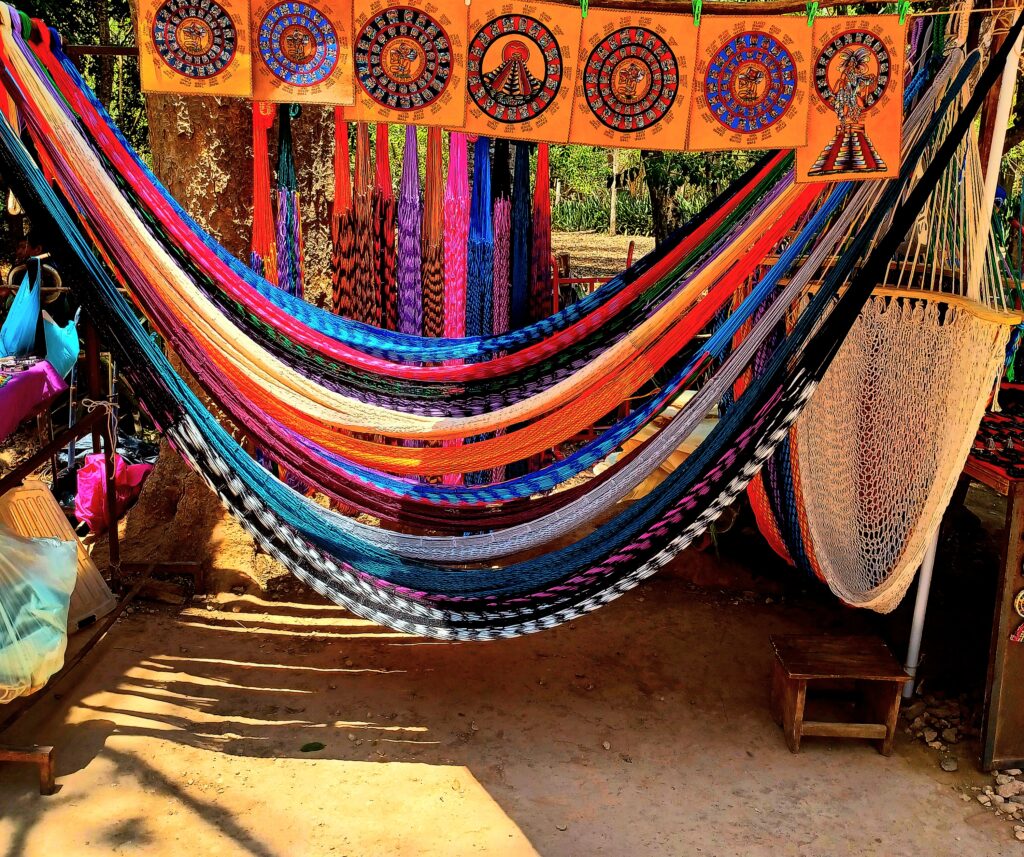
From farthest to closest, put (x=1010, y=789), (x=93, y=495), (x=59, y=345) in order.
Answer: (x=93, y=495), (x=59, y=345), (x=1010, y=789)

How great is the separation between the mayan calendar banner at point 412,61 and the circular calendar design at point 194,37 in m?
0.28

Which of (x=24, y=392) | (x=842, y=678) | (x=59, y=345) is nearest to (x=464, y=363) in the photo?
(x=24, y=392)

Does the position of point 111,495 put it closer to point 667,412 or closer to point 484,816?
point 484,816

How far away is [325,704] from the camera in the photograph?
246 cm

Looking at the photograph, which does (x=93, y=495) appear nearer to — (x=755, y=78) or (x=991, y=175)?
(x=755, y=78)

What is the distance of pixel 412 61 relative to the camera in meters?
2.09

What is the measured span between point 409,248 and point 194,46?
0.76 m

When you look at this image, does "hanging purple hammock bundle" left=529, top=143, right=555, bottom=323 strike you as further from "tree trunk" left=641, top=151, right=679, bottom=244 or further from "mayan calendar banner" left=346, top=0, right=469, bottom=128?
"tree trunk" left=641, top=151, right=679, bottom=244

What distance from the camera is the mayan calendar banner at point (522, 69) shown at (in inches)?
81.6

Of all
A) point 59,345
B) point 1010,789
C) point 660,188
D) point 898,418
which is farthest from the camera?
point 660,188

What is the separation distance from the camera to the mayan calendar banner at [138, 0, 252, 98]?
80.4 inches

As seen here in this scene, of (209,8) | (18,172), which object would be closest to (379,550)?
(18,172)

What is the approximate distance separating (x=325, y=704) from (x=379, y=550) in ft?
1.57

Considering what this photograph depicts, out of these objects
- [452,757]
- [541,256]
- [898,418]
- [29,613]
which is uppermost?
[541,256]
